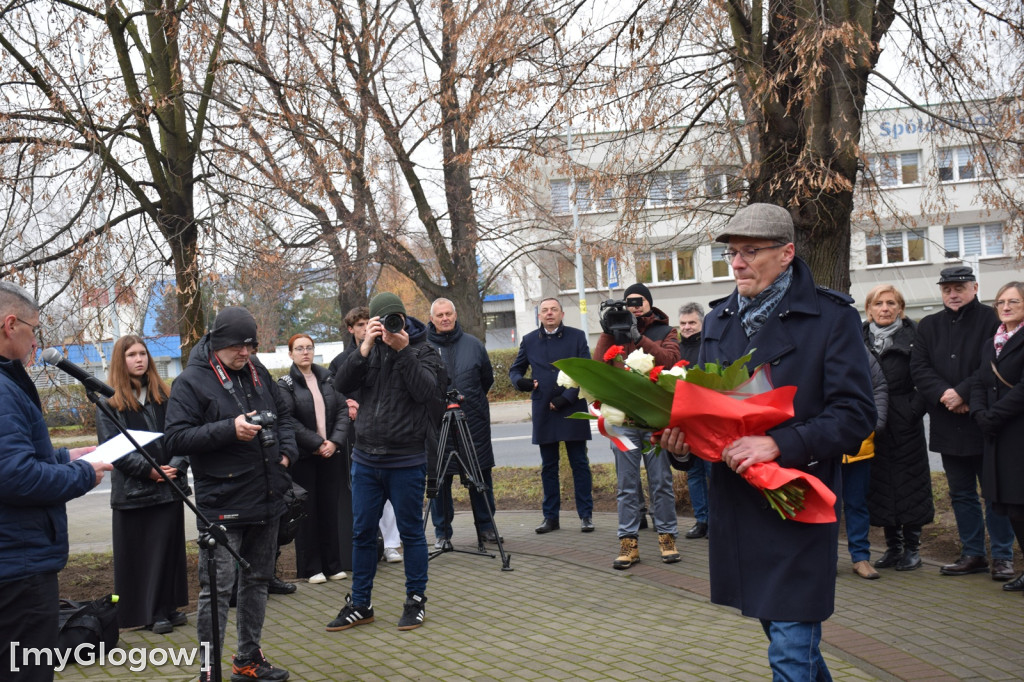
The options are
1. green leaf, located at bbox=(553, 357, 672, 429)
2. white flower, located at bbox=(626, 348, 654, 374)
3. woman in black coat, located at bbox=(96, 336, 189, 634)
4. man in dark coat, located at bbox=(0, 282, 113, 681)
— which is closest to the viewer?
green leaf, located at bbox=(553, 357, 672, 429)

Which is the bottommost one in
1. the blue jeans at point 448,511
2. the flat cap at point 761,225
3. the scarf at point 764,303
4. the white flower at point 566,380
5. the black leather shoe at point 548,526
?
the black leather shoe at point 548,526

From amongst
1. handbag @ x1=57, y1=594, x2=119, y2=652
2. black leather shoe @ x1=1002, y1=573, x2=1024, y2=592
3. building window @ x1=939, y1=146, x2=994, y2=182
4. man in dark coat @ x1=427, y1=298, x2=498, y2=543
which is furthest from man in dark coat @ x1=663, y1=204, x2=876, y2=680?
building window @ x1=939, y1=146, x2=994, y2=182

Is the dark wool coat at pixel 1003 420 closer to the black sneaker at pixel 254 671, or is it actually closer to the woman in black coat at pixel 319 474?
the black sneaker at pixel 254 671

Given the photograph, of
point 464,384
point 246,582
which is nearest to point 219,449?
point 246,582

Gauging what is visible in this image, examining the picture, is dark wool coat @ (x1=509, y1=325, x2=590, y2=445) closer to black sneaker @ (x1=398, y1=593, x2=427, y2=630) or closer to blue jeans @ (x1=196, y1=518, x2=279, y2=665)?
black sneaker @ (x1=398, y1=593, x2=427, y2=630)

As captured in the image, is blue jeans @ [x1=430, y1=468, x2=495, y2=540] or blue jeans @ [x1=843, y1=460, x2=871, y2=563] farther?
blue jeans @ [x1=430, y1=468, x2=495, y2=540]

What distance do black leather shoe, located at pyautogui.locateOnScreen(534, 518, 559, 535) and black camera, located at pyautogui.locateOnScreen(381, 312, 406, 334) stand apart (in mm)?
3936

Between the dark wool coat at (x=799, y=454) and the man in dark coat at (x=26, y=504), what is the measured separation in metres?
2.70

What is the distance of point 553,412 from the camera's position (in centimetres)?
932

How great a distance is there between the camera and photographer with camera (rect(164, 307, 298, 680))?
5.27 m

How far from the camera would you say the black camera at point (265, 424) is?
17.3 ft

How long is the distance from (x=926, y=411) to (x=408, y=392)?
4120 millimetres

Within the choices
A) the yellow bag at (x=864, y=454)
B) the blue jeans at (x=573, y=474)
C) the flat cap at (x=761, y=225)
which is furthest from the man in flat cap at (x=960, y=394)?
the flat cap at (x=761, y=225)

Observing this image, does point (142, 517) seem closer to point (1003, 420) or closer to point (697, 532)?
point (697, 532)
